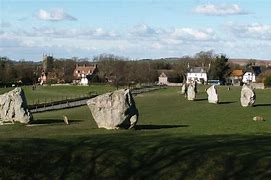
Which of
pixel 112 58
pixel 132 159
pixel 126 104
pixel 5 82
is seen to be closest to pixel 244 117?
pixel 126 104

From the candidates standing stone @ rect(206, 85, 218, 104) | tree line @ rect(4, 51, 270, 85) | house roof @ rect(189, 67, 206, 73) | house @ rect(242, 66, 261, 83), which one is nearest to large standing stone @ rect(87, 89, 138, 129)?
standing stone @ rect(206, 85, 218, 104)

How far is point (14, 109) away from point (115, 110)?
370 inches

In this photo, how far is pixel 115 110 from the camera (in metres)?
28.9

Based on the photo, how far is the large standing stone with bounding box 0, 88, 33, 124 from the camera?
34875mm

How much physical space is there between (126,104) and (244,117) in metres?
11.3

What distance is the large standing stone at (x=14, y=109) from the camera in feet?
114

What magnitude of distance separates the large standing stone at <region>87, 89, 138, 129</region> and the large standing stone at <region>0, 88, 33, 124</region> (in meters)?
7.21

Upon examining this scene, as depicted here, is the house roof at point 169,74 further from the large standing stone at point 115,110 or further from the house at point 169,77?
the large standing stone at point 115,110

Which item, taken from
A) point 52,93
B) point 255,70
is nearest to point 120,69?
point 52,93

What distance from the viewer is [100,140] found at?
2041 cm

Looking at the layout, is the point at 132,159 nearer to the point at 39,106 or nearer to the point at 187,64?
the point at 39,106

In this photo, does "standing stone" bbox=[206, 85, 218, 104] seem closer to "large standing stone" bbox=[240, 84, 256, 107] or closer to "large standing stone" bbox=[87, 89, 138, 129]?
A: "large standing stone" bbox=[240, 84, 256, 107]

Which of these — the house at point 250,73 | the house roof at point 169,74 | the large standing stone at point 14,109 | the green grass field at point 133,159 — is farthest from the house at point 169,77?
the green grass field at point 133,159

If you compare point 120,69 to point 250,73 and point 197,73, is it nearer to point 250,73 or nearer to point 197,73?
point 197,73
